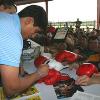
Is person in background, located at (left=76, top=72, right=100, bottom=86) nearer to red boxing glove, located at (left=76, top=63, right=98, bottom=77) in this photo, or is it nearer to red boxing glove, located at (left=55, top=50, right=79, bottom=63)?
red boxing glove, located at (left=76, top=63, right=98, bottom=77)

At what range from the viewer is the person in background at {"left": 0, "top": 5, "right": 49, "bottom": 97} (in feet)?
3.50

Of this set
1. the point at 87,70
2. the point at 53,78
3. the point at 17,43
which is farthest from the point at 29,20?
the point at 87,70

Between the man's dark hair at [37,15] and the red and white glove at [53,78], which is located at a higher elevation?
the man's dark hair at [37,15]

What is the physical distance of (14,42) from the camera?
106 cm

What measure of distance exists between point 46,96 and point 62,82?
0.63 feet

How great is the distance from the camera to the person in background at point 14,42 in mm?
1067

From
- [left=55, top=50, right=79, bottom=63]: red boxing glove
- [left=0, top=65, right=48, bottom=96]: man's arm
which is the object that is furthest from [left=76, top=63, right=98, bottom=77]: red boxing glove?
[left=0, top=65, right=48, bottom=96]: man's arm

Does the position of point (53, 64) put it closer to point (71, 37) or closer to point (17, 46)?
point (17, 46)

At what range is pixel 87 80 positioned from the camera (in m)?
1.49

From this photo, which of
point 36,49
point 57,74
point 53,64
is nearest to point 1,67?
point 57,74

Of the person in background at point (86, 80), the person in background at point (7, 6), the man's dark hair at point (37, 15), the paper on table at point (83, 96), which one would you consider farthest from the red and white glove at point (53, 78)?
A: the person in background at point (7, 6)

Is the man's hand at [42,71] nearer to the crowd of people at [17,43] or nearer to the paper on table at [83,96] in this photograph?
the crowd of people at [17,43]

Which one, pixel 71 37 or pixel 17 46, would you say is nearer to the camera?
pixel 17 46

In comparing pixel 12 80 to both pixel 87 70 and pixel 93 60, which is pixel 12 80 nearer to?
pixel 87 70
